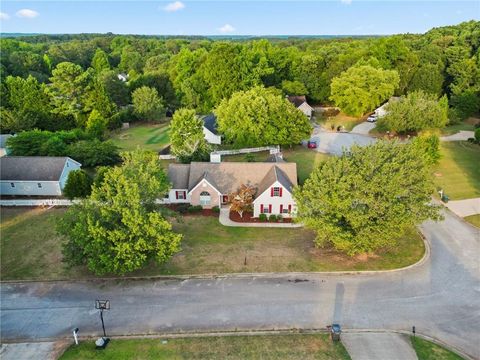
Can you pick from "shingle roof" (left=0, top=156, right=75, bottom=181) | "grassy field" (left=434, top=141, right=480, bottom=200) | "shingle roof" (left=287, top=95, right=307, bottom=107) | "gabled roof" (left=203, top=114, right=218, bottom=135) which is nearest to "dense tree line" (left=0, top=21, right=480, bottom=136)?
"shingle roof" (left=287, top=95, right=307, bottom=107)

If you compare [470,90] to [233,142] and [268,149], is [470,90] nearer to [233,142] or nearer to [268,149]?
[268,149]

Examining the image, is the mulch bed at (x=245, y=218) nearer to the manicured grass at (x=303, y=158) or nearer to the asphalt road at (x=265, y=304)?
the asphalt road at (x=265, y=304)

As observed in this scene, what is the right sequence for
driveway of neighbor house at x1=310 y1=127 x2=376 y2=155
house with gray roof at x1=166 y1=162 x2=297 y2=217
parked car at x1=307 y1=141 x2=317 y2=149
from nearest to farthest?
1. house with gray roof at x1=166 y1=162 x2=297 y2=217
2. driveway of neighbor house at x1=310 y1=127 x2=376 y2=155
3. parked car at x1=307 y1=141 x2=317 y2=149

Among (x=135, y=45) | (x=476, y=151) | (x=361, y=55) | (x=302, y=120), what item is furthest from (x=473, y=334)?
(x=135, y=45)

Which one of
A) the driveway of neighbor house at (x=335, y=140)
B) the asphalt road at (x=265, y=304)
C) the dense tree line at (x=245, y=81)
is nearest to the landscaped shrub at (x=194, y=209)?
the asphalt road at (x=265, y=304)

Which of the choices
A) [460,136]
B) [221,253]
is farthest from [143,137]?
[460,136]

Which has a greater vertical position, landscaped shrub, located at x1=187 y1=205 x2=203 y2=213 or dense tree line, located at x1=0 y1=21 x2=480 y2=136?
dense tree line, located at x1=0 y1=21 x2=480 y2=136

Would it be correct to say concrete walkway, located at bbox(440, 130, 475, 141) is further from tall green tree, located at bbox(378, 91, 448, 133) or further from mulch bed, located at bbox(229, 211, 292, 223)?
mulch bed, located at bbox(229, 211, 292, 223)
